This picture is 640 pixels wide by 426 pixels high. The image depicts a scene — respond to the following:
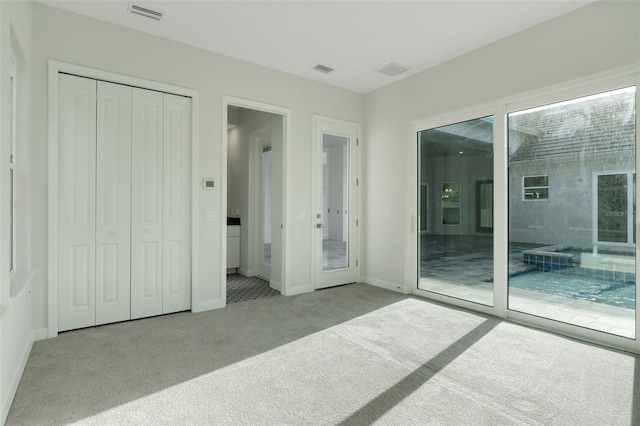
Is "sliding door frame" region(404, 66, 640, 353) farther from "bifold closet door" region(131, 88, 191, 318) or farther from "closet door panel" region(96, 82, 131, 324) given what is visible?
"closet door panel" region(96, 82, 131, 324)

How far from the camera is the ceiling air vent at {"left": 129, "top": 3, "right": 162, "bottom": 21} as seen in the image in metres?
3.24

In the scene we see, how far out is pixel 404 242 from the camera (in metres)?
4.93

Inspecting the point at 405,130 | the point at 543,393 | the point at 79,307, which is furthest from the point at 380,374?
the point at 405,130

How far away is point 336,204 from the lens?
5.63 metres

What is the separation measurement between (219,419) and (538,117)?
3930mm

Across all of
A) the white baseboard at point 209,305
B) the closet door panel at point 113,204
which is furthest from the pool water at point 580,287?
the closet door panel at point 113,204

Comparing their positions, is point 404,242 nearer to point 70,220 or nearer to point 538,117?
point 538,117

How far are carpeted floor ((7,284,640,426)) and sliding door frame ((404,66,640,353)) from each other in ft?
0.66

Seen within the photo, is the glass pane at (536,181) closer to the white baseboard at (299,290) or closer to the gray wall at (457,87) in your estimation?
the gray wall at (457,87)

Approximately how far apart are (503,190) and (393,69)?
211 centimetres

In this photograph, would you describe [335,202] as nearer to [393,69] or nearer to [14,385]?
[393,69]

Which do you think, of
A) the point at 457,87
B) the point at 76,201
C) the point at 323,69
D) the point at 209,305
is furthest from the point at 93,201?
the point at 457,87

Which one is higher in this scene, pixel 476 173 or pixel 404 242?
pixel 476 173

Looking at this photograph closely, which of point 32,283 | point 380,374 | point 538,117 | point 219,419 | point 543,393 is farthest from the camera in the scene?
point 538,117
